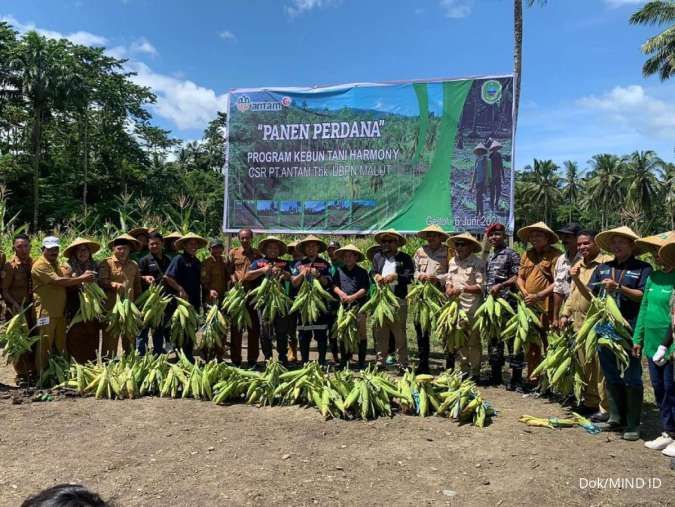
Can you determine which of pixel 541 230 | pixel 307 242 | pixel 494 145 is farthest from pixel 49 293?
pixel 494 145

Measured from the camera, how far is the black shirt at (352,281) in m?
7.03

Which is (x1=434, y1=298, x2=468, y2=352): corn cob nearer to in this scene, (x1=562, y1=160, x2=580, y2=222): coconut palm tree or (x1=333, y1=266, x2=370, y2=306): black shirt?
(x1=333, y1=266, x2=370, y2=306): black shirt

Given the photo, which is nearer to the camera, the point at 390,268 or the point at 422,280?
the point at 422,280

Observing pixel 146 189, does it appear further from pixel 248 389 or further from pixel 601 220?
pixel 601 220

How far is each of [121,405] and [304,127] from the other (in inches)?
238

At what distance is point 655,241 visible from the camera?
4418 mm

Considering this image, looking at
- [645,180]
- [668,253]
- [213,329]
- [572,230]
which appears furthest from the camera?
[645,180]

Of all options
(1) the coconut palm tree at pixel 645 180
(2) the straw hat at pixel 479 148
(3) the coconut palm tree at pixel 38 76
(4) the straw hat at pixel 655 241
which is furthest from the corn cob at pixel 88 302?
(1) the coconut palm tree at pixel 645 180

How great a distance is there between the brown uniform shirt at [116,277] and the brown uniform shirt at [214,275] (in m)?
0.94

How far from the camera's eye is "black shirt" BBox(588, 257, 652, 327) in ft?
15.1

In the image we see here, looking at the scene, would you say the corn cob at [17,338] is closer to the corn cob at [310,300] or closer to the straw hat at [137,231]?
the straw hat at [137,231]

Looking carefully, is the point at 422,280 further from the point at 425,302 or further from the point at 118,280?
the point at 118,280

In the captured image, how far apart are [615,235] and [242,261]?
15.6ft

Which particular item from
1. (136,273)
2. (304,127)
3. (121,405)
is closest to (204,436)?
(121,405)
